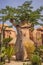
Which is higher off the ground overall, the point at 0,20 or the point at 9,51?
the point at 0,20

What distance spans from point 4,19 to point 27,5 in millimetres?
2601

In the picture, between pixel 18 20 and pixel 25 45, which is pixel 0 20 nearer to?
pixel 18 20

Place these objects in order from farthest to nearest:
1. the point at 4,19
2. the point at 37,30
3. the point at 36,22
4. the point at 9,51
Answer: the point at 37,30 < the point at 36,22 < the point at 4,19 < the point at 9,51

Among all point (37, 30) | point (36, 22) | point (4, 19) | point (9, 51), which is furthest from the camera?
point (37, 30)

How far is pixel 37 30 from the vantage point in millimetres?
28375

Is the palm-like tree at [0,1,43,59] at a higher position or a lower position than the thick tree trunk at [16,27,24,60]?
higher

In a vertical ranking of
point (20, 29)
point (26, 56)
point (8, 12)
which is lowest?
point (26, 56)

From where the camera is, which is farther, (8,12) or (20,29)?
(20,29)

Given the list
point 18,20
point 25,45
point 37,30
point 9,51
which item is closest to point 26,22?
point 18,20

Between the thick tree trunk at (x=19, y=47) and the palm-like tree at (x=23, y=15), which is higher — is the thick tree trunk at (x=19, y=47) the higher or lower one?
the lower one

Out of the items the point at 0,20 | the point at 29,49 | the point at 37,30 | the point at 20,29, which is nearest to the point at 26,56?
the point at 29,49

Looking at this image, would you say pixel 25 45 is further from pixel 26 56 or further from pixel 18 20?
pixel 18 20

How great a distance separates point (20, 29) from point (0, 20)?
2409mm

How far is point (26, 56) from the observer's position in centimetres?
1959
